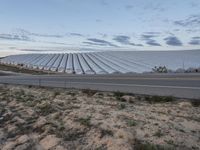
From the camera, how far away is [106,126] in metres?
9.63

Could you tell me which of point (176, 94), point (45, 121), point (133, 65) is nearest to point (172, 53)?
point (133, 65)

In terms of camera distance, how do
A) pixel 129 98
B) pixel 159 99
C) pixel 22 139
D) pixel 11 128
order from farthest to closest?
pixel 129 98, pixel 159 99, pixel 11 128, pixel 22 139

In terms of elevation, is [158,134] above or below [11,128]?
above

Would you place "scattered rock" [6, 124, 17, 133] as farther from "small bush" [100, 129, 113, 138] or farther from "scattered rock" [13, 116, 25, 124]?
"small bush" [100, 129, 113, 138]

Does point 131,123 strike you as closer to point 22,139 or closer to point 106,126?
point 106,126

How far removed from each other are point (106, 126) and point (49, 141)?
1738mm

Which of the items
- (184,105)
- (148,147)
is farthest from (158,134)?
(184,105)

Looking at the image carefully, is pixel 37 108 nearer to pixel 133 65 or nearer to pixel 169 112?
pixel 169 112

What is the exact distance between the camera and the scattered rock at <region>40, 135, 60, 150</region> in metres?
8.98

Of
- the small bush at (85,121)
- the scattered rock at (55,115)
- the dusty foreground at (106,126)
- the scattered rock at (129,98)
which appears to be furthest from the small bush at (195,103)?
the scattered rock at (55,115)

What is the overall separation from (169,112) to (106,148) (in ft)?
12.3

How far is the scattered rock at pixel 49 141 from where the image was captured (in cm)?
898

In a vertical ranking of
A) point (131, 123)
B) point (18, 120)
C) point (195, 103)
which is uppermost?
point (195, 103)

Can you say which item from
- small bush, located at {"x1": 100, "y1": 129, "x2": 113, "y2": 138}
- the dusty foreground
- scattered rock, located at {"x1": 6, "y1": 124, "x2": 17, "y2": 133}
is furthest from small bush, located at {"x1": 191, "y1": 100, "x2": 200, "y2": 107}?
scattered rock, located at {"x1": 6, "y1": 124, "x2": 17, "y2": 133}
